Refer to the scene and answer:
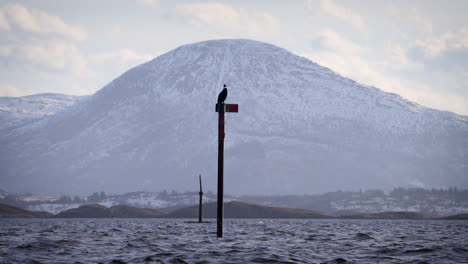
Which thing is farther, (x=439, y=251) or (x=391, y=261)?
(x=439, y=251)

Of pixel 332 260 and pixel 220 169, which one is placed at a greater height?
pixel 220 169

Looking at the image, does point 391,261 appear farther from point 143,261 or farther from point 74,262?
point 74,262

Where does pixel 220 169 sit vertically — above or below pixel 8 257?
above

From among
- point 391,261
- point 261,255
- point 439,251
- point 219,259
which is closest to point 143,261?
point 219,259

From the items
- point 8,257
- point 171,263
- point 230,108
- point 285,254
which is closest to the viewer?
point 171,263

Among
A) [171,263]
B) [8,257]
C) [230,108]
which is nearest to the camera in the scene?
[171,263]

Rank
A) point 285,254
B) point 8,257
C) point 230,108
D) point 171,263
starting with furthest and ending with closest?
point 230,108 → point 285,254 → point 8,257 → point 171,263

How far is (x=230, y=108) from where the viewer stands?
177 feet

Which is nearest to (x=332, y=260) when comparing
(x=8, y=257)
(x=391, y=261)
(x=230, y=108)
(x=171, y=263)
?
(x=391, y=261)

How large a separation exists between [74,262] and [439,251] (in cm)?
3067

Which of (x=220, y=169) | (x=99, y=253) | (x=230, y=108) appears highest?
(x=230, y=108)

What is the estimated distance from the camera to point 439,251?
54344 millimetres

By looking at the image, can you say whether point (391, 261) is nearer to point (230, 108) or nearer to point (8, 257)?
point (230, 108)

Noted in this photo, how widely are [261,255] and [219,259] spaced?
4.79 meters
